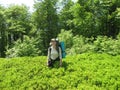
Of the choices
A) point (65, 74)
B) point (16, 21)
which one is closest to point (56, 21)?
point (16, 21)

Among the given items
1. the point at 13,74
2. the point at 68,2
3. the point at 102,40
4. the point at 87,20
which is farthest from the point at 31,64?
the point at 68,2

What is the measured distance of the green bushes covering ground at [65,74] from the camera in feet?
32.9

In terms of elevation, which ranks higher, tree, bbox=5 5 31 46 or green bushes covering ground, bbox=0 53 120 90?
tree, bbox=5 5 31 46

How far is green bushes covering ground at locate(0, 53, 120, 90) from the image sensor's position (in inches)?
395

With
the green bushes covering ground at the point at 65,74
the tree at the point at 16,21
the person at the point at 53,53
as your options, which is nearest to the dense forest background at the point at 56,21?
the tree at the point at 16,21

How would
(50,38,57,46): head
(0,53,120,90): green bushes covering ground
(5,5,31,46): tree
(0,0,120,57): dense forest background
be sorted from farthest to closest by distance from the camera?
(5,5,31,46): tree → (0,0,120,57): dense forest background → (50,38,57,46): head → (0,53,120,90): green bushes covering ground

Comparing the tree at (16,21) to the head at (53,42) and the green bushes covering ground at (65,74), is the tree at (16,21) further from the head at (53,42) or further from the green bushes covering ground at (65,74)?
the head at (53,42)

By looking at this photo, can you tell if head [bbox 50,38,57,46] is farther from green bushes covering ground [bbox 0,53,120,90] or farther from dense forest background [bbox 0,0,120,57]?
dense forest background [bbox 0,0,120,57]

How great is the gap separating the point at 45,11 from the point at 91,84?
38.6 m

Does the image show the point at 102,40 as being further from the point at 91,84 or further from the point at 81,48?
the point at 91,84

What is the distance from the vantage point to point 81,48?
83.8 ft

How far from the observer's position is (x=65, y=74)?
11.1 metres

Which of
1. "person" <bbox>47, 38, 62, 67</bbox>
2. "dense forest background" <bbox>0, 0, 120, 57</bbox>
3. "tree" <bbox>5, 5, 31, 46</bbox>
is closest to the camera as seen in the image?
"person" <bbox>47, 38, 62, 67</bbox>

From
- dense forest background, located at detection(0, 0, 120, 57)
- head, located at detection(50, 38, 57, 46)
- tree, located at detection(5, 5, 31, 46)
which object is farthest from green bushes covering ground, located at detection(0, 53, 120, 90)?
tree, located at detection(5, 5, 31, 46)
